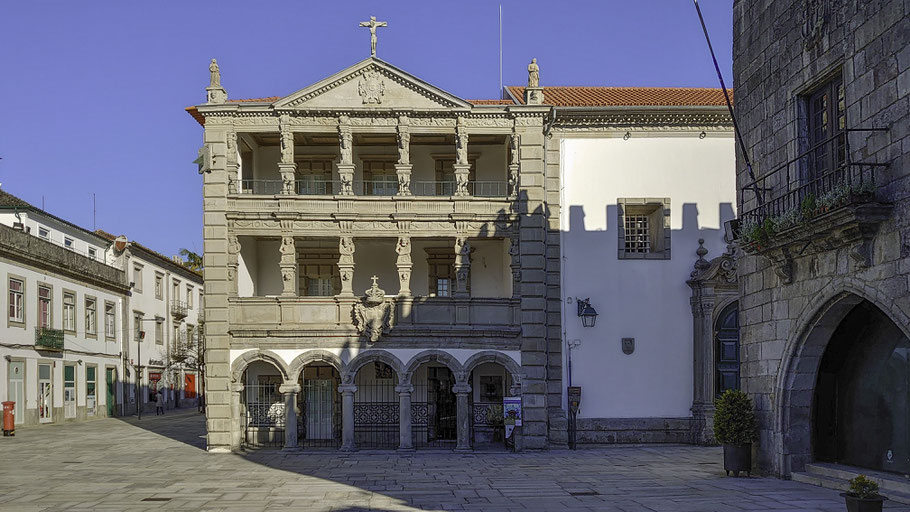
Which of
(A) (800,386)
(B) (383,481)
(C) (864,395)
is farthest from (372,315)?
(C) (864,395)

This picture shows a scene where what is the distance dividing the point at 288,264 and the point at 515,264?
623cm

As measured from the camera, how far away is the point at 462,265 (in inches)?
968

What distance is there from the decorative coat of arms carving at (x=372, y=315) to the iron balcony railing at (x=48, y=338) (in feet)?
56.9

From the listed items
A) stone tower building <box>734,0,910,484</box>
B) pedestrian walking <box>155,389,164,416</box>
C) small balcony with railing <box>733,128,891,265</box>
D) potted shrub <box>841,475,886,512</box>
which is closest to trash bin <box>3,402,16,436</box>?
pedestrian walking <box>155,389,164,416</box>

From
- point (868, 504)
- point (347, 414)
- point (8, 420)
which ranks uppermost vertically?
point (868, 504)

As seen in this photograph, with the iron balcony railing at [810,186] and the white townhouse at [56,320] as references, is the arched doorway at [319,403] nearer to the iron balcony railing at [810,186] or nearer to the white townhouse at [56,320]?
the white townhouse at [56,320]

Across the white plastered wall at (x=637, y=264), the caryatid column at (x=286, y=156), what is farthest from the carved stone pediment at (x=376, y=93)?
the white plastered wall at (x=637, y=264)

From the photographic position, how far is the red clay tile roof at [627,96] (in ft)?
87.7

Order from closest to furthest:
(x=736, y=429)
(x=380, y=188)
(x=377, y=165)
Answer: (x=736, y=429) → (x=380, y=188) → (x=377, y=165)

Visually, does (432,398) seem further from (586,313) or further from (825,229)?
(825,229)

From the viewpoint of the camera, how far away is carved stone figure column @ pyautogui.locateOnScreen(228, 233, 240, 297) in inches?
955

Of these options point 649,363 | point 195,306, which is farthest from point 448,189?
point 195,306

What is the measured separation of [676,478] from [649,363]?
7.72m

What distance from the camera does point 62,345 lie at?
36531 mm
